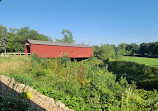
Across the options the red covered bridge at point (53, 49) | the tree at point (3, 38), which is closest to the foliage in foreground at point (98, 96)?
the red covered bridge at point (53, 49)

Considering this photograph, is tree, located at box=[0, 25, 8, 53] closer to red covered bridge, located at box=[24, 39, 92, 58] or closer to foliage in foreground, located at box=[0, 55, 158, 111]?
red covered bridge, located at box=[24, 39, 92, 58]

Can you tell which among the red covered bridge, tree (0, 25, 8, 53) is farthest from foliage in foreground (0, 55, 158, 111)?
tree (0, 25, 8, 53)

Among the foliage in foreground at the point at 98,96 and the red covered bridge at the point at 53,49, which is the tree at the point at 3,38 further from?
the foliage in foreground at the point at 98,96

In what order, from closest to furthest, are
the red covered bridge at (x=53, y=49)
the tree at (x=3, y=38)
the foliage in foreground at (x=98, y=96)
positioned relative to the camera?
the foliage in foreground at (x=98, y=96) → the red covered bridge at (x=53, y=49) → the tree at (x=3, y=38)

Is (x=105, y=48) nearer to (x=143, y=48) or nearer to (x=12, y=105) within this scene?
(x=12, y=105)

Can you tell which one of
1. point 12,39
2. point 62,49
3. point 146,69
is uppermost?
point 12,39

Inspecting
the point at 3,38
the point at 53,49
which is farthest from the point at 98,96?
the point at 3,38

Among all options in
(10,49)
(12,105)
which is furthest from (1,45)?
(12,105)

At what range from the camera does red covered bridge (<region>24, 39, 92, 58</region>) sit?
1620 centimetres

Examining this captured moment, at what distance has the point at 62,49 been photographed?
19266 millimetres

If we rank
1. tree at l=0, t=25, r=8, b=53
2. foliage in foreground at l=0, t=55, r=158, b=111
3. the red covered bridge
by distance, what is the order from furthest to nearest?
tree at l=0, t=25, r=8, b=53 < the red covered bridge < foliage in foreground at l=0, t=55, r=158, b=111

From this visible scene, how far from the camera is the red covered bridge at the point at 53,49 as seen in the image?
16203 mm

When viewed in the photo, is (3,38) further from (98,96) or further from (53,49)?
(98,96)

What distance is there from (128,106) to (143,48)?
7251 centimetres
